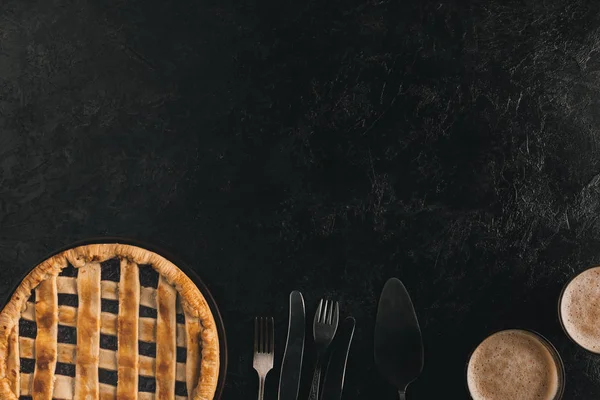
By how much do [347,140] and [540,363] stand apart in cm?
85

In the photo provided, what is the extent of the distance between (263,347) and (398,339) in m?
0.40

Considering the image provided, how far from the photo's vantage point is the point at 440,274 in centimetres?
193

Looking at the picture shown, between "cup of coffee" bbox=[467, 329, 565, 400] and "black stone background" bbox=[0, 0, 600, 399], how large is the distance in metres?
0.09

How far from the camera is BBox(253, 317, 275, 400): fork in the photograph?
192cm

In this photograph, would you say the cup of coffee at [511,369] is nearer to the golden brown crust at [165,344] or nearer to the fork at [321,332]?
the fork at [321,332]

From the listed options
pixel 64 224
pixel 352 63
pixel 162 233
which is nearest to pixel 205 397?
pixel 162 233

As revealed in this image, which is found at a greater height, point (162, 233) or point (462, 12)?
point (462, 12)

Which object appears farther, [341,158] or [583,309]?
[341,158]

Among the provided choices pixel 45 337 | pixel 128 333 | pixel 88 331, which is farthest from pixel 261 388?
pixel 45 337

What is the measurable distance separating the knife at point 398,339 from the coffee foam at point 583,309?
42 centimetres

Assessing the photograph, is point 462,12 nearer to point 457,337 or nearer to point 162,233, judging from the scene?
point 457,337

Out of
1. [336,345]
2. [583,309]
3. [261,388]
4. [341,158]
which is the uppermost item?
[341,158]

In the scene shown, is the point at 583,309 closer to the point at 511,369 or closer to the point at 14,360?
the point at 511,369

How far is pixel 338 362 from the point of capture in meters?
1.93
